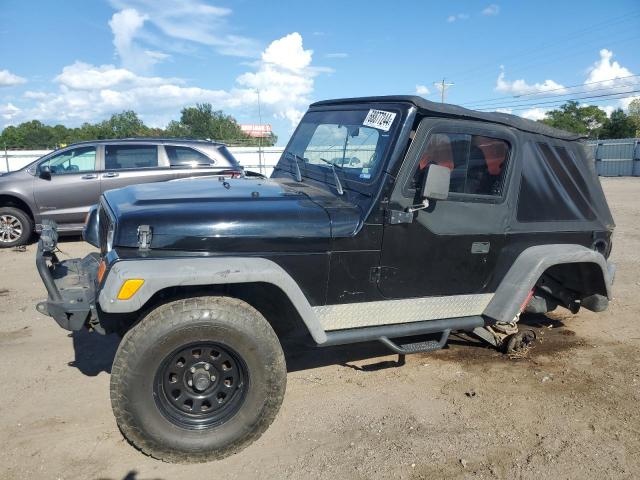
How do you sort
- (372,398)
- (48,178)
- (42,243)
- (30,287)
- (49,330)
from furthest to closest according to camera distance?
(48,178), (30,287), (49,330), (372,398), (42,243)

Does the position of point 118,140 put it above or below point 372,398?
above

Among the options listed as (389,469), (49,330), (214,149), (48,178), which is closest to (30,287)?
(49,330)

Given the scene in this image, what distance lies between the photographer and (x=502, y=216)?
Result: 3.59m

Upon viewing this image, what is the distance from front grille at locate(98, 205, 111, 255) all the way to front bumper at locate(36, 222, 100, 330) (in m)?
0.19

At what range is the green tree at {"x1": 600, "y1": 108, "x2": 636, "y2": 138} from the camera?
159 feet

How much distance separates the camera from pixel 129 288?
258 cm

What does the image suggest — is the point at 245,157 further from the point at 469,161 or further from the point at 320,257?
the point at 320,257

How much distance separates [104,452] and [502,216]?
9.71 feet

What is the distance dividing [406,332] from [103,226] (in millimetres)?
2180

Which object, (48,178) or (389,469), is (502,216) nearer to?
(389,469)

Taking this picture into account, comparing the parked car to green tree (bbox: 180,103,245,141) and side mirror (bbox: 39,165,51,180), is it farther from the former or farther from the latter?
green tree (bbox: 180,103,245,141)

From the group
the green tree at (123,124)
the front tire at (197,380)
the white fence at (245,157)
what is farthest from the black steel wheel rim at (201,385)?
the green tree at (123,124)

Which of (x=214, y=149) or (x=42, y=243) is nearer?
(x=42, y=243)

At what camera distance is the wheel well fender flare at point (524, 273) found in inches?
141
